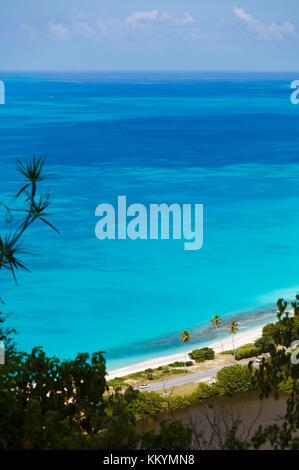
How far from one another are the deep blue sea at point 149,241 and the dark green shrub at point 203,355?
138 inches

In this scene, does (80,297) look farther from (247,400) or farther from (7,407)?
(7,407)

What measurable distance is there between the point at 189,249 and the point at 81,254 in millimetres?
9645

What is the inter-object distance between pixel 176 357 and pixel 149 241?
2409 cm

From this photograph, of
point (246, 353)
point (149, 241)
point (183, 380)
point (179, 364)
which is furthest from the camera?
point (149, 241)

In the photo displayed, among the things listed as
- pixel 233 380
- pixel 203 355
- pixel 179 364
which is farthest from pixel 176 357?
pixel 233 380

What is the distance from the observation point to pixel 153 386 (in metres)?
27.0

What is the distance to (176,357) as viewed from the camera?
32188mm

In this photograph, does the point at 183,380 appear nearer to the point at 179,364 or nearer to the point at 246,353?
the point at 179,364

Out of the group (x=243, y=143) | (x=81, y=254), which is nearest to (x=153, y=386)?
(x=81, y=254)

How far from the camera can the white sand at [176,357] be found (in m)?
30.8

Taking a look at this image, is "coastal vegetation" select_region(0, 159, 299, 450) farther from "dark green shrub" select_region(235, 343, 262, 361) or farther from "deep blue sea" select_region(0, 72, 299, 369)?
"deep blue sea" select_region(0, 72, 299, 369)

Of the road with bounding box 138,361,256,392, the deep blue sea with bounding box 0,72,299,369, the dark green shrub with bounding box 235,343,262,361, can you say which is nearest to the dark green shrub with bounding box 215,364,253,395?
the road with bounding box 138,361,256,392

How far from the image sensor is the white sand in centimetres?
3081
